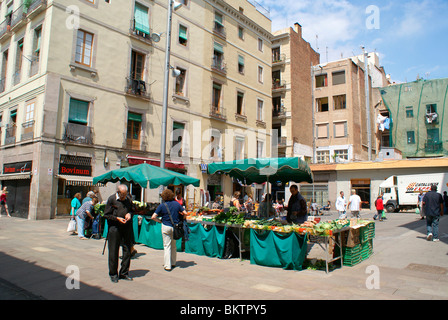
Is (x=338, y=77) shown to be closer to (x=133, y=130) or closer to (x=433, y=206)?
(x=133, y=130)

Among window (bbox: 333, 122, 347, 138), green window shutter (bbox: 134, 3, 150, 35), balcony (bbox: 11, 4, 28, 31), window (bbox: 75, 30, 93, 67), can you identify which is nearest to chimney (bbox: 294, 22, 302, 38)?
window (bbox: 333, 122, 347, 138)

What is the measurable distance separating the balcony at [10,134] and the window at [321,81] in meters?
33.1

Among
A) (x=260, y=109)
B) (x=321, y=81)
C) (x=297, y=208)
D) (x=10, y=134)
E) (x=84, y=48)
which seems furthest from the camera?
(x=321, y=81)

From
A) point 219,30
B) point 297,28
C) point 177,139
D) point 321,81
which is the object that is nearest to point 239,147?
point 177,139

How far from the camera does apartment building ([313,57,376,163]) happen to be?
38.3 metres

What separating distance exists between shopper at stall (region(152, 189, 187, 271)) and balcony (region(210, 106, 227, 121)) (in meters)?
19.7

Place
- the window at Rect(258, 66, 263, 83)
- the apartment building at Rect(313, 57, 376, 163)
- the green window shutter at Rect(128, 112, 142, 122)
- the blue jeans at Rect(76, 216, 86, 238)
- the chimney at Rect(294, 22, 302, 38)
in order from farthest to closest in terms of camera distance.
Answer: the chimney at Rect(294, 22, 302, 38) < the apartment building at Rect(313, 57, 376, 163) < the window at Rect(258, 66, 263, 83) < the green window shutter at Rect(128, 112, 142, 122) < the blue jeans at Rect(76, 216, 86, 238)

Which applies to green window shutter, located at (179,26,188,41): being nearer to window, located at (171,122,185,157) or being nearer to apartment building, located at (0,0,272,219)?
apartment building, located at (0,0,272,219)

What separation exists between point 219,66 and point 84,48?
1165 centimetres

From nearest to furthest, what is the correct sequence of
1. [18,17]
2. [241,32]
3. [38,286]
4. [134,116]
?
[38,286], [18,17], [134,116], [241,32]

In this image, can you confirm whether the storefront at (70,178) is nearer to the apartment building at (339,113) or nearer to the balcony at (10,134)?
the balcony at (10,134)

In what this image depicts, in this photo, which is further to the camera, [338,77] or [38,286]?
[338,77]

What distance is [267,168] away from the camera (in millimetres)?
8906

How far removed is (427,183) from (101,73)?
2465 centimetres
